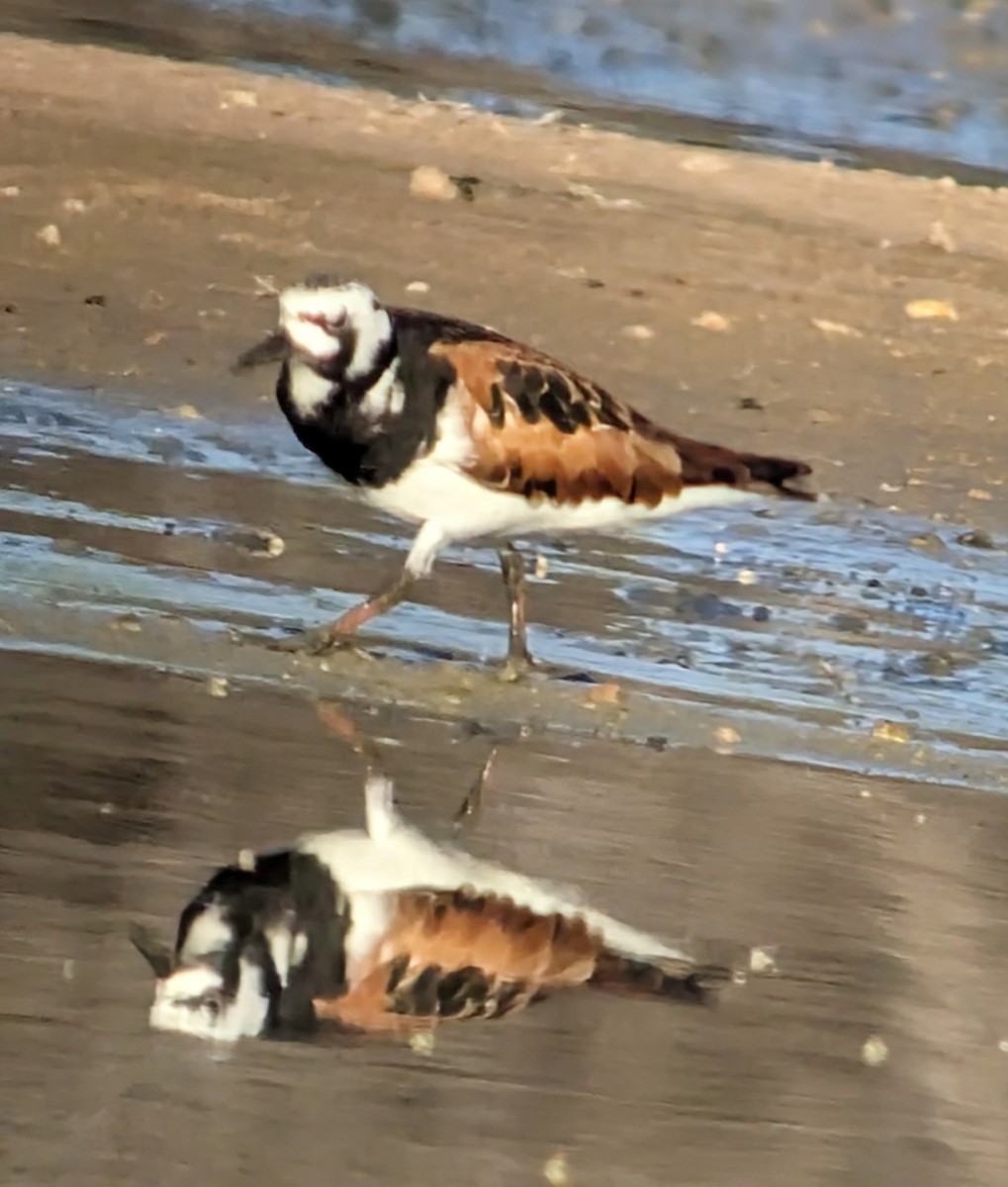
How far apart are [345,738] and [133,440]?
353 mm

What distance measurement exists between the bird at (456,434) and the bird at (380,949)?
200mm

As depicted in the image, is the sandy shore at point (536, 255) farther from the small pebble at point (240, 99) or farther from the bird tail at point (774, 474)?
the bird tail at point (774, 474)

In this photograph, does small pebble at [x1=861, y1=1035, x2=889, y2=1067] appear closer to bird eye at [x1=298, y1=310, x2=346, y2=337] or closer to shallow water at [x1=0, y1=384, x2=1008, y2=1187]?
shallow water at [x1=0, y1=384, x2=1008, y2=1187]

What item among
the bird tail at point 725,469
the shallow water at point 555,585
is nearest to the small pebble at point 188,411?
the shallow water at point 555,585

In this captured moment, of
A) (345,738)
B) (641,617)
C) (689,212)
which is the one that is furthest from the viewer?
(689,212)

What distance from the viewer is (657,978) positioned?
67 centimetres

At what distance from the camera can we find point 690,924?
0.71 metres

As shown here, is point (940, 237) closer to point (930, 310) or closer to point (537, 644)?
point (930, 310)

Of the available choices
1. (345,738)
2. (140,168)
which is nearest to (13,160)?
(140,168)

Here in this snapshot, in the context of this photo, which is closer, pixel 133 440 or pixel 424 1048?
pixel 424 1048

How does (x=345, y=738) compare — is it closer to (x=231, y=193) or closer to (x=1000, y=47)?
(x=231, y=193)

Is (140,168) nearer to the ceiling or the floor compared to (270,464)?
nearer to the ceiling

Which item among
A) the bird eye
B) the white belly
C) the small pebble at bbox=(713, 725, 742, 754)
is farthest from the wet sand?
the bird eye

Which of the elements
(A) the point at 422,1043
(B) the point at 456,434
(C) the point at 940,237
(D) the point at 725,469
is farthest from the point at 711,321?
(A) the point at 422,1043
